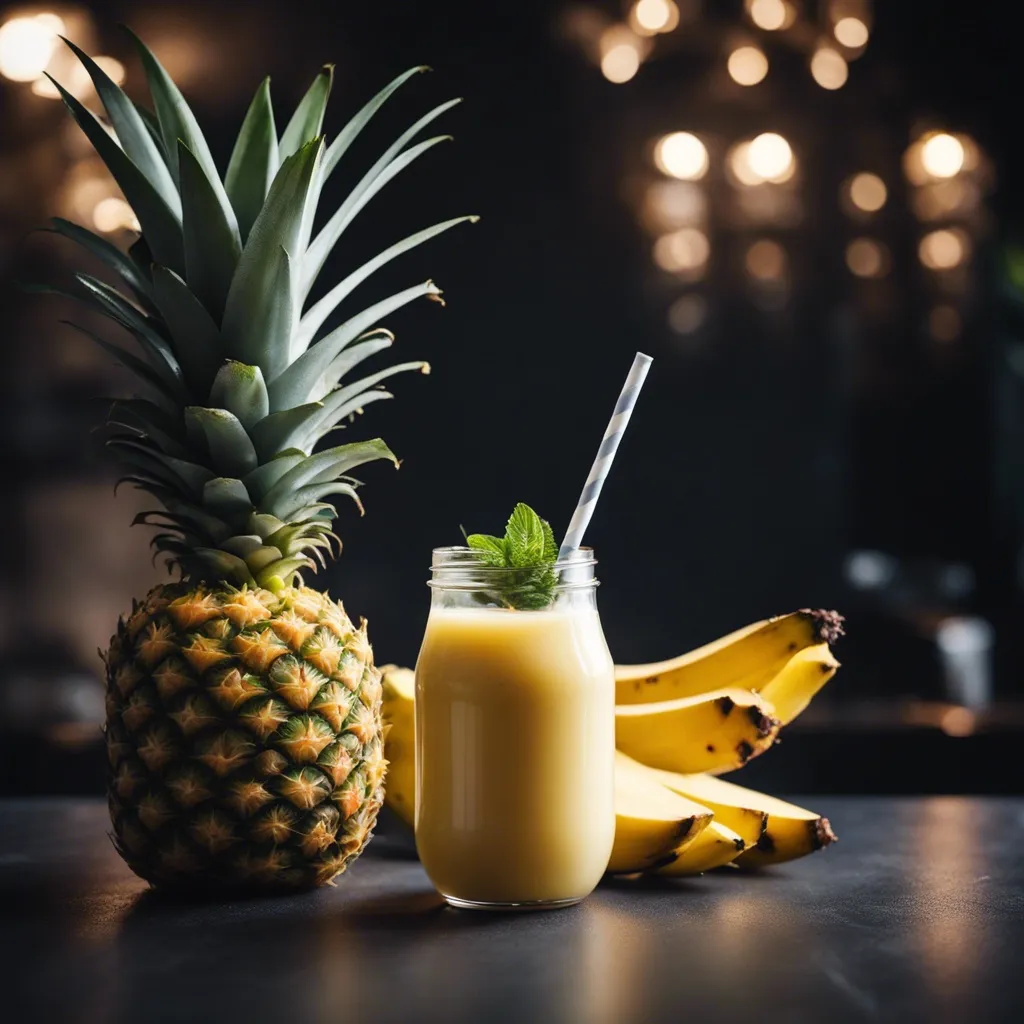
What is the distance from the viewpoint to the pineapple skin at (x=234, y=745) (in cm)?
112

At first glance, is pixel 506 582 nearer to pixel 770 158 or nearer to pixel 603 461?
pixel 603 461

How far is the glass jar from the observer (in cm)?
109

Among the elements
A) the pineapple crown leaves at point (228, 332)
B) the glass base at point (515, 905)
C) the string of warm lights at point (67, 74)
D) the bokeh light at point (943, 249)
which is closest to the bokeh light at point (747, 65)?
the bokeh light at point (943, 249)

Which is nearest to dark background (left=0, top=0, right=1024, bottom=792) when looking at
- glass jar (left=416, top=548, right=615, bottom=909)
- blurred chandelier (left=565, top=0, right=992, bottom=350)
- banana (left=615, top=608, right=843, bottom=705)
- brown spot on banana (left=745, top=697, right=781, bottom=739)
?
Answer: blurred chandelier (left=565, top=0, right=992, bottom=350)

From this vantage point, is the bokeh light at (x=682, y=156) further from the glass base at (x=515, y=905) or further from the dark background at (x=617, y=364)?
the glass base at (x=515, y=905)

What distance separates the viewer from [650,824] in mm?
1162

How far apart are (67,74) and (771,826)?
2.74 meters

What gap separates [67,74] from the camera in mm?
3113

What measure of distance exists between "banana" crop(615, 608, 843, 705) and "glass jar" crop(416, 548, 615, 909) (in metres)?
0.29

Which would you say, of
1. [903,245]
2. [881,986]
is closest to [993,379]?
[903,245]

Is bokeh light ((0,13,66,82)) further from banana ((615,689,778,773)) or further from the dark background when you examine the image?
banana ((615,689,778,773))

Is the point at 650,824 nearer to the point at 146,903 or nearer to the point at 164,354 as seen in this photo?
the point at 146,903

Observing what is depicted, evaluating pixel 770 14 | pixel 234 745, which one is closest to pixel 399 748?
pixel 234 745

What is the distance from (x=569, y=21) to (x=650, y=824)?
2516 millimetres
